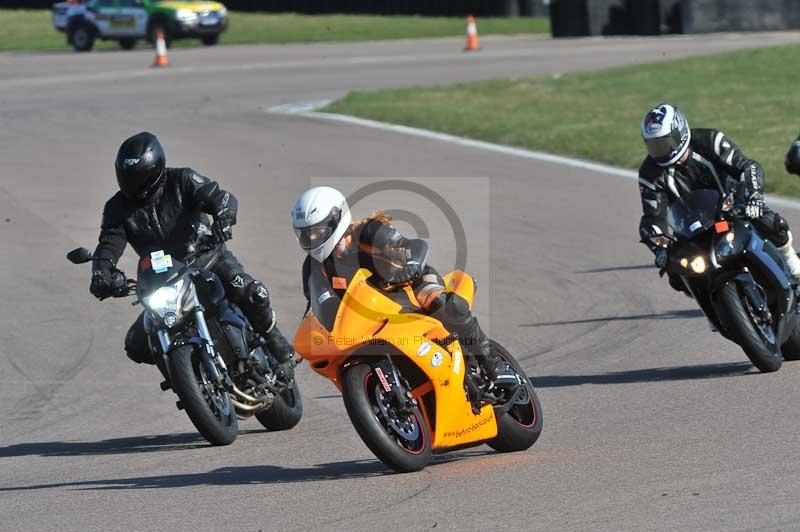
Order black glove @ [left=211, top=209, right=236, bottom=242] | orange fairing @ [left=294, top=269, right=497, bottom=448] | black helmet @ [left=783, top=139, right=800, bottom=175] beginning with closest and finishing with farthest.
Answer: orange fairing @ [left=294, top=269, right=497, bottom=448]
black glove @ [left=211, top=209, right=236, bottom=242]
black helmet @ [left=783, top=139, right=800, bottom=175]

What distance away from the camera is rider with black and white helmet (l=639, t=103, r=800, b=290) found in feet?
30.7

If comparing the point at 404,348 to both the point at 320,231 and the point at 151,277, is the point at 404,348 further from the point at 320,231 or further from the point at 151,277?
the point at 151,277

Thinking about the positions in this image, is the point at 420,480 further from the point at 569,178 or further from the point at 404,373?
the point at 569,178

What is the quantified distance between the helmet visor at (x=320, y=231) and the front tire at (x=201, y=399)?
1346 millimetres

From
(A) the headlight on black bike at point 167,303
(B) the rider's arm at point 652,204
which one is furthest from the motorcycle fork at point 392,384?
(B) the rider's arm at point 652,204

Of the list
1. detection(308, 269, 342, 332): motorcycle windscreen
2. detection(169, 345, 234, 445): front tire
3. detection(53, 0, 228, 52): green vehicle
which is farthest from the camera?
detection(53, 0, 228, 52): green vehicle

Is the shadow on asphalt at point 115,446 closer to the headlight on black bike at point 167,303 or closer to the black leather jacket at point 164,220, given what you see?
the headlight on black bike at point 167,303

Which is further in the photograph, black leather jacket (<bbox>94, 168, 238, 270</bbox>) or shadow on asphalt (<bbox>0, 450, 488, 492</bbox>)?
black leather jacket (<bbox>94, 168, 238, 270</bbox>)

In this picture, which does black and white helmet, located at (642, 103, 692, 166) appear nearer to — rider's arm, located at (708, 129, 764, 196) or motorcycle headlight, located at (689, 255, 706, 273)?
rider's arm, located at (708, 129, 764, 196)

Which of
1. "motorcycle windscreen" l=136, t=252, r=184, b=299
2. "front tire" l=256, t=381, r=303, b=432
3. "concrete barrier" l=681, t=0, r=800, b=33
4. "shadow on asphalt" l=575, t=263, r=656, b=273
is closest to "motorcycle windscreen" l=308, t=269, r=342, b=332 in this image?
"motorcycle windscreen" l=136, t=252, r=184, b=299

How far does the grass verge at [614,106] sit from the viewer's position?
66.7ft

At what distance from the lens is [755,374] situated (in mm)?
9070

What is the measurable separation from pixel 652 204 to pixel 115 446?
11.7 feet

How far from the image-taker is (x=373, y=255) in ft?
23.3
